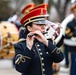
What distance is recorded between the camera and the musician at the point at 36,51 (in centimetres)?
438

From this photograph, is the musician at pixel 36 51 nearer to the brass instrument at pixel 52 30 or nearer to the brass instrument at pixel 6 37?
the brass instrument at pixel 52 30

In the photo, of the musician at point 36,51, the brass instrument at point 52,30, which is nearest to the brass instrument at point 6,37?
the brass instrument at point 52,30

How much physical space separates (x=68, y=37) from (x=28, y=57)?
14.7 ft

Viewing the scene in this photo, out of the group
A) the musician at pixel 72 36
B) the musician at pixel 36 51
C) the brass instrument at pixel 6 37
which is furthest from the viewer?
the musician at pixel 72 36

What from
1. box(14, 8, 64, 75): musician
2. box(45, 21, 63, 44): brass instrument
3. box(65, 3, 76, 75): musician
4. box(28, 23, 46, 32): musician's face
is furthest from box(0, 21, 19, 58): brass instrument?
box(28, 23, 46, 32): musician's face

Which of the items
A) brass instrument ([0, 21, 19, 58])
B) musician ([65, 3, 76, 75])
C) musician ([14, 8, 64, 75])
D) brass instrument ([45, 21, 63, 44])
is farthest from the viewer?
musician ([65, 3, 76, 75])

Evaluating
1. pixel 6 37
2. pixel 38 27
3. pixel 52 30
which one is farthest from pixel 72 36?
pixel 38 27

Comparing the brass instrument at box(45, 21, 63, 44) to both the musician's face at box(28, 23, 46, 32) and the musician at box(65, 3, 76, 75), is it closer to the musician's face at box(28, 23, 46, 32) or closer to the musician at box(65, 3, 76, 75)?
the musician's face at box(28, 23, 46, 32)

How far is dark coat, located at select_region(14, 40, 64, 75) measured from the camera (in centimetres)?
444

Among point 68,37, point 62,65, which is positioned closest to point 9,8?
point 62,65

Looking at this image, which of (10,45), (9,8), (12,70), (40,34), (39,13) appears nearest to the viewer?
(40,34)

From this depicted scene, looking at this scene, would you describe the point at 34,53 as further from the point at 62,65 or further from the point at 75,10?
the point at 62,65

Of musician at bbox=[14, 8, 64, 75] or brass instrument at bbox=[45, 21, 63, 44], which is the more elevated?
brass instrument at bbox=[45, 21, 63, 44]

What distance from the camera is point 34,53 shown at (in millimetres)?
4480
